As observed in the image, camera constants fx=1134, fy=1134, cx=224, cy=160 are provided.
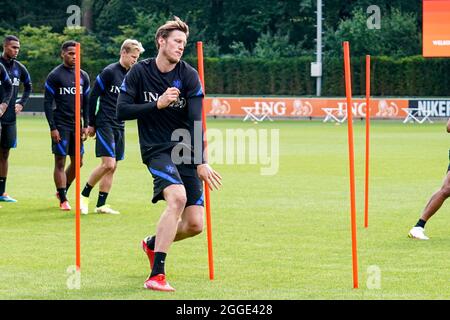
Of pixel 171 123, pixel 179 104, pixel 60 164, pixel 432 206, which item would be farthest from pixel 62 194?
pixel 179 104

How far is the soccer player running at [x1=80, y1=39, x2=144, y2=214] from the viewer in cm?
1459

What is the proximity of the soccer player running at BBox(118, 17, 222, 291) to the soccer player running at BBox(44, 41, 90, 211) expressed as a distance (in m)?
5.86

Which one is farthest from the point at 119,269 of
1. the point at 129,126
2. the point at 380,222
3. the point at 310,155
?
the point at 129,126

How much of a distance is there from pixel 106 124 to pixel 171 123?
5450 millimetres

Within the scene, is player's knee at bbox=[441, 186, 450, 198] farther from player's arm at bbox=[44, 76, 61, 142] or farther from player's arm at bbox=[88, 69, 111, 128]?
player's arm at bbox=[44, 76, 61, 142]

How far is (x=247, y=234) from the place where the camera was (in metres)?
13.1

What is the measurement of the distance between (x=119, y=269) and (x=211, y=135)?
86.6 feet

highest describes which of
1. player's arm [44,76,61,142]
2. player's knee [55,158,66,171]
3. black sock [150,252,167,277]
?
player's arm [44,76,61,142]

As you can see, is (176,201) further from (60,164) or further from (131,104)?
(60,164)

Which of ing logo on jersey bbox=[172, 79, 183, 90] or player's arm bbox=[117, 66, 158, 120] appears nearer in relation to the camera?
player's arm bbox=[117, 66, 158, 120]

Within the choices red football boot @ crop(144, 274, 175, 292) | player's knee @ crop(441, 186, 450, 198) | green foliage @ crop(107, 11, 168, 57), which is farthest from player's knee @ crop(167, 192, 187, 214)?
green foliage @ crop(107, 11, 168, 57)

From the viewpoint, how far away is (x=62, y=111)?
50.7 feet

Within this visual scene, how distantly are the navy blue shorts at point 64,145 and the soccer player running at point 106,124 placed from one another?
0.63m

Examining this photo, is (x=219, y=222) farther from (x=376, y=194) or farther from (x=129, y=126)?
(x=129, y=126)
